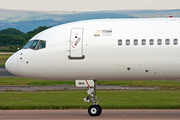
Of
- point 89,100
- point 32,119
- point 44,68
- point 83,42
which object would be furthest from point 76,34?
point 32,119

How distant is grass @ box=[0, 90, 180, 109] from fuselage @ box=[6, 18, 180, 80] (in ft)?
18.7

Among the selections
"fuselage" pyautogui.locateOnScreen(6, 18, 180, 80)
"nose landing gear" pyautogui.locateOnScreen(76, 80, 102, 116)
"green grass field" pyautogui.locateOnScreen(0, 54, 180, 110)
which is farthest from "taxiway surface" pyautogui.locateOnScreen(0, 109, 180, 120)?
"fuselage" pyautogui.locateOnScreen(6, 18, 180, 80)

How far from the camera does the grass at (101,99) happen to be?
2403 centimetres

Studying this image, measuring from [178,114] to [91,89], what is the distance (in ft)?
17.9

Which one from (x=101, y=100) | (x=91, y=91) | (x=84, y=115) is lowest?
(x=84, y=115)

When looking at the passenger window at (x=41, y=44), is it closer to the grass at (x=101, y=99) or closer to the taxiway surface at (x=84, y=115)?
the taxiway surface at (x=84, y=115)

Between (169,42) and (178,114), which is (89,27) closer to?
(169,42)

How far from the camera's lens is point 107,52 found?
1795 centimetres

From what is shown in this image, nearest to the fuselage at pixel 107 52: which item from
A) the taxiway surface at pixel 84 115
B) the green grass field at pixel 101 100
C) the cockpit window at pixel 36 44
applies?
the cockpit window at pixel 36 44

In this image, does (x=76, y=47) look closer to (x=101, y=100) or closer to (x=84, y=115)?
(x=84, y=115)

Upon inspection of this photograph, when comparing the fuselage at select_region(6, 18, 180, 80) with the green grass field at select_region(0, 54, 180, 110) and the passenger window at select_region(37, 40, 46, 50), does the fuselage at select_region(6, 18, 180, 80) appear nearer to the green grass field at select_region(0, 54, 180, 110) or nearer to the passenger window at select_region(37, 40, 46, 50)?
the passenger window at select_region(37, 40, 46, 50)

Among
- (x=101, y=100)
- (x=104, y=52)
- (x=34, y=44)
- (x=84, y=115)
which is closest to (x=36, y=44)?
(x=34, y=44)

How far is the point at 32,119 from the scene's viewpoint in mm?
19359

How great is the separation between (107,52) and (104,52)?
15 centimetres
